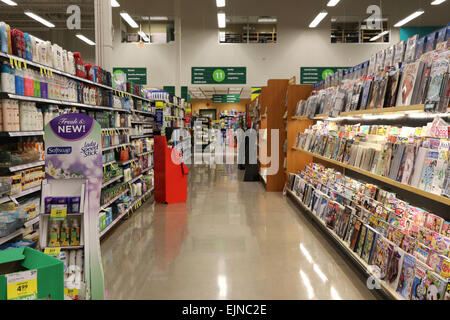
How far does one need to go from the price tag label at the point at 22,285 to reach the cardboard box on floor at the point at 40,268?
0.01m

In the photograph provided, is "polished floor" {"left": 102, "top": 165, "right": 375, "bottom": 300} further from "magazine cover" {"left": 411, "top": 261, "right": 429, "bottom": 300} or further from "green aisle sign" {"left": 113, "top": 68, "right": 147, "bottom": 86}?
"green aisle sign" {"left": 113, "top": 68, "right": 147, "bottom": 86}

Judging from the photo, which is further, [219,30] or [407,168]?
[219,30]

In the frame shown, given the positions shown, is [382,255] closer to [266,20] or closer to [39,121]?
[39,121]

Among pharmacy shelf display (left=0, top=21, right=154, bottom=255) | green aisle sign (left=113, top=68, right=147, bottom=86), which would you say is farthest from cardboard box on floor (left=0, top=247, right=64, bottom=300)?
green aisle sign (left=113, top=68, right=147, bottom=86)

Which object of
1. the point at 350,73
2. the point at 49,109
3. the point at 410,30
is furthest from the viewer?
the point at 410,30

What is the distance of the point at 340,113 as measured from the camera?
4492 mm

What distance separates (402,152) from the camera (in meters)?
3.00

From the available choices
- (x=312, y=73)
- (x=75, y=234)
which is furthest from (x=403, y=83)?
(x=312, y=73)

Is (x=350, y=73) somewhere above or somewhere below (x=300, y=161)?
above

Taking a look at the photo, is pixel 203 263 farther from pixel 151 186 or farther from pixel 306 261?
pixel 151 186

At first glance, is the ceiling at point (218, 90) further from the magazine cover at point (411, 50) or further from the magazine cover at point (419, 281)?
the magazine cover at point (419, 281)

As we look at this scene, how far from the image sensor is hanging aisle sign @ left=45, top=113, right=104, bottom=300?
8.64 feet

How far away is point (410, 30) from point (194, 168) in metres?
10.3
